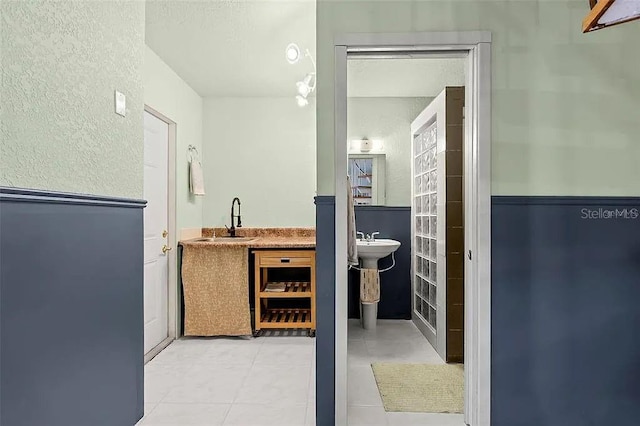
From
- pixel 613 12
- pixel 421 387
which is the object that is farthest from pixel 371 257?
pixel 613 12

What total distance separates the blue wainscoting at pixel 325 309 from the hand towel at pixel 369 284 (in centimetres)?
165

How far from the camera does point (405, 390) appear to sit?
2482mm

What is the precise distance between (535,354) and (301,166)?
9.40 feet

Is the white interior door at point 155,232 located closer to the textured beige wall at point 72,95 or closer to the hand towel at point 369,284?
the textured beige wall at point 72,95

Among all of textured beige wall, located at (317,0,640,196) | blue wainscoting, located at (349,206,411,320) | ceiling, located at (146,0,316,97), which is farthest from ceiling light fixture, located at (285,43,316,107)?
blue wainscoting, located at (349,206,411,320)

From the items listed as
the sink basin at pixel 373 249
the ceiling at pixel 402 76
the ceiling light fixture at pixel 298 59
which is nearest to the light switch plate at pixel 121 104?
the ceiling light fixture at pixel 298 59

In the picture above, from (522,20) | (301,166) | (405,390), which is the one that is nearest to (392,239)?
(301,166)

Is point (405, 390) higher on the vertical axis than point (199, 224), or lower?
lower

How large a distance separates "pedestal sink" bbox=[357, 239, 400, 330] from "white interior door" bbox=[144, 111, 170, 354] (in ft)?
5.72

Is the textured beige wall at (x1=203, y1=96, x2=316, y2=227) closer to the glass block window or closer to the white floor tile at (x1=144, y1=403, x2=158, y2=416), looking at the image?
the glass block window

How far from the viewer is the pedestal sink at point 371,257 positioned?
136 inches

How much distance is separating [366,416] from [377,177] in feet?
8.32

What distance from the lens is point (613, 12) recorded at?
2.80 feet

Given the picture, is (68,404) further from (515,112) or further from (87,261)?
(515,112)
